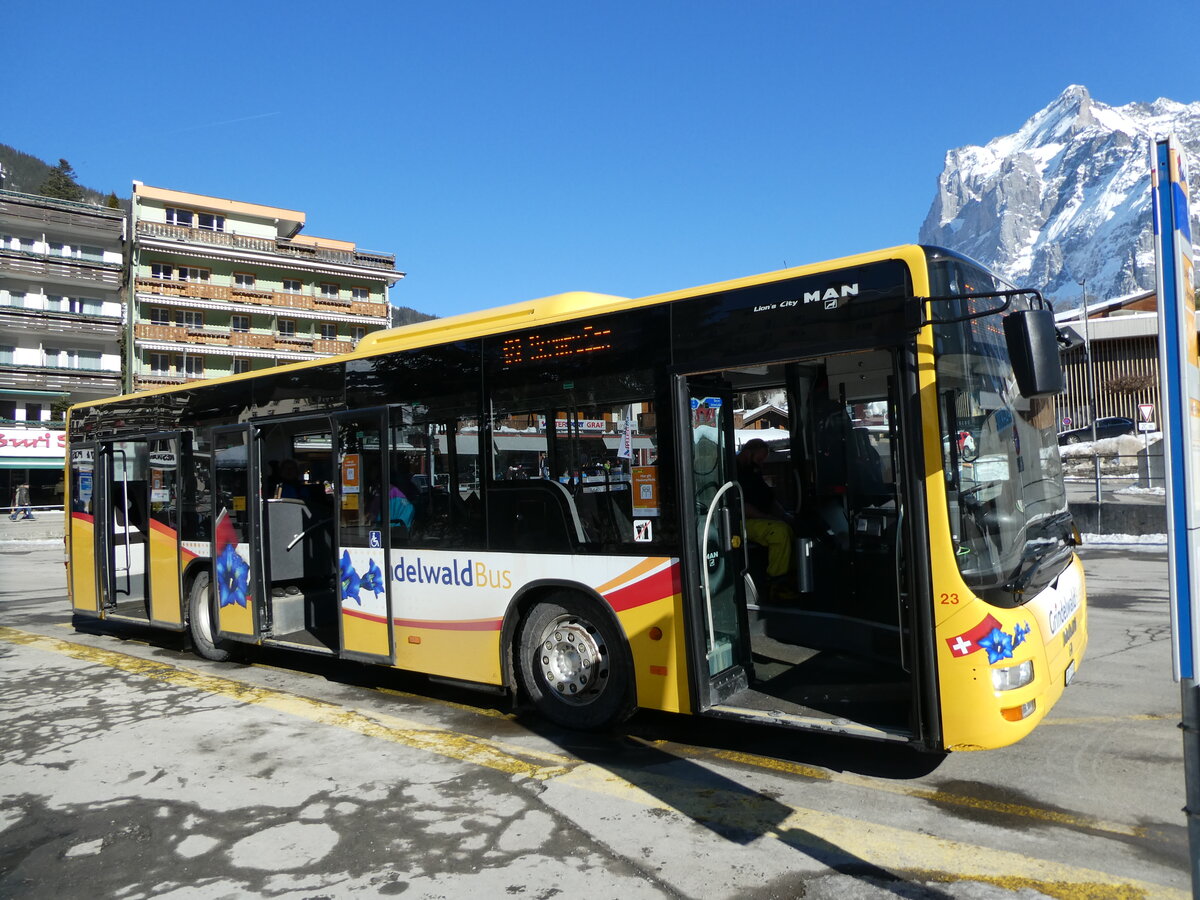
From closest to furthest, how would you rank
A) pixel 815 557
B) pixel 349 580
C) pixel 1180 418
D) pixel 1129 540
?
pixel 1180 418
pixel 815 557
pixel 349 580
pixel 1129 540

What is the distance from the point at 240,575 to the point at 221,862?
476 centimetres

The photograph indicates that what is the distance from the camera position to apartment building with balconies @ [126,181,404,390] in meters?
52.9

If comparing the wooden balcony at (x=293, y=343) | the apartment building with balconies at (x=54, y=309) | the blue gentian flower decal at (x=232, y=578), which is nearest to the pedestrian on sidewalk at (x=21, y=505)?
the apartment building with balconies at (x=54, y=309)

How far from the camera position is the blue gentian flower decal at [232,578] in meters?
8.37

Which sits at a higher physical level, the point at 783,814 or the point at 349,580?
the point at 349,580

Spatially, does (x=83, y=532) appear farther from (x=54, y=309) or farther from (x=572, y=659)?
(x=54, y=309)

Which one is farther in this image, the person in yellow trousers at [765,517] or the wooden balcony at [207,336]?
the wooden balcony at [207,336]

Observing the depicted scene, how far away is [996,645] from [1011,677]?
19 cm

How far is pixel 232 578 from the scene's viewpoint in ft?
27.9

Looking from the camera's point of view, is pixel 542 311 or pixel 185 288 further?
pixel 185 288

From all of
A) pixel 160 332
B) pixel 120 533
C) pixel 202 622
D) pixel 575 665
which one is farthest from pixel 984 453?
pixel 160 332

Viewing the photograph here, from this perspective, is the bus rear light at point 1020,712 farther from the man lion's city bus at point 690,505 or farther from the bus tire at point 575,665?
the bus tire at point 575,665

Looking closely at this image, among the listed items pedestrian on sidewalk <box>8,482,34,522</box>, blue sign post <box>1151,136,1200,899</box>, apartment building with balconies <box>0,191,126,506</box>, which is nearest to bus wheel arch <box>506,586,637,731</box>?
blue sign post <box>1151,136,1200,899</box>

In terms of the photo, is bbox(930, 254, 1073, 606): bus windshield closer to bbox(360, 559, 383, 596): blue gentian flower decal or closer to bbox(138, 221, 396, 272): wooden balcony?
bbox(360, 559, 383, 596): blue gentian flower decal
